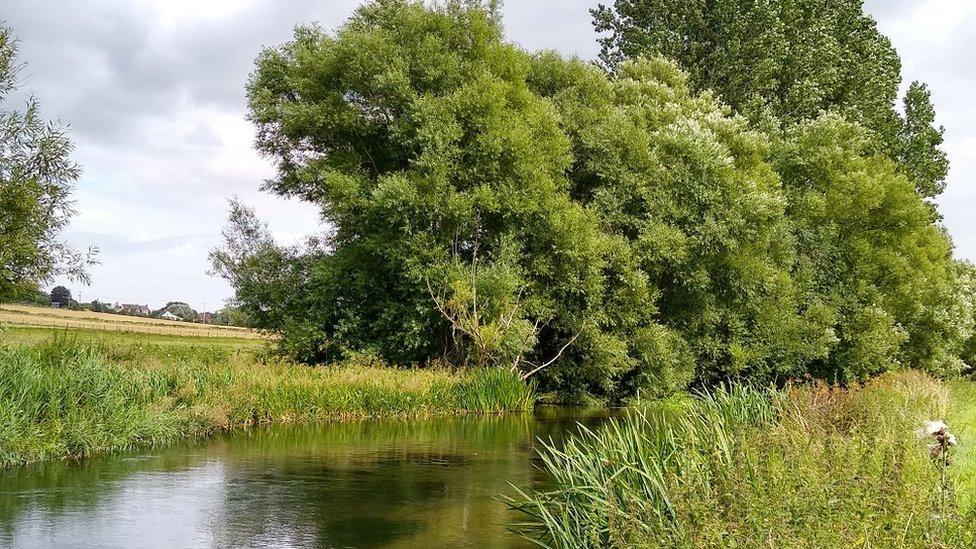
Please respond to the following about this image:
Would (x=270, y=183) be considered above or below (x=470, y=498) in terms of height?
above

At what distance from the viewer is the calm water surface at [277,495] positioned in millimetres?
12109

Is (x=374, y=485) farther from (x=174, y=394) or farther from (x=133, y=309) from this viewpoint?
(x=133, y=309)

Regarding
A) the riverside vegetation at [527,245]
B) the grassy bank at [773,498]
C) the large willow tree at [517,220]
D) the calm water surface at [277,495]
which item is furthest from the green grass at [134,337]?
the grassy bank at [773,498]

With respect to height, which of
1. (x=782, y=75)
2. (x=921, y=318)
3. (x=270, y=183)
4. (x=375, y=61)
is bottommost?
(x=921, y=318)

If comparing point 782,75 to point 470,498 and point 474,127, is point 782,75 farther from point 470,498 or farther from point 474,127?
point 470,498

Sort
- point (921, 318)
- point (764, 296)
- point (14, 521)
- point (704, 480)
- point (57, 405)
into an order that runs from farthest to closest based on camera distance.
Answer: point (921, 318), point (764, 296), point (57, 405), point (14, 521), point (704, 480)

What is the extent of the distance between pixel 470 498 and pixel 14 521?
7.31 meters

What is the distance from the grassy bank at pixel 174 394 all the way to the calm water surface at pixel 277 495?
31.1 inches

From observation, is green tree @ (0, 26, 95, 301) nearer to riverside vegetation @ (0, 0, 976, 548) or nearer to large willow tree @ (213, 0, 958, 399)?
riverside vegetation @ (0, 0, 976, 548)

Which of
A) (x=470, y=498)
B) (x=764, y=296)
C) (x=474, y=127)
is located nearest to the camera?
(x=470, y=498)

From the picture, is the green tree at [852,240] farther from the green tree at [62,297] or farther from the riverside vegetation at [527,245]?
the green tree at [62,297]

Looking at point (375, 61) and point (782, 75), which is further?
point (782, 75)

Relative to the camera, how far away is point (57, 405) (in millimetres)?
17609

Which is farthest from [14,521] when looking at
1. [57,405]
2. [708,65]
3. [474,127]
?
[708,65]
